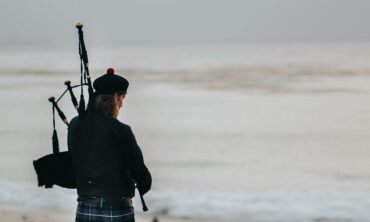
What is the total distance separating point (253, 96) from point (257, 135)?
58.9ft

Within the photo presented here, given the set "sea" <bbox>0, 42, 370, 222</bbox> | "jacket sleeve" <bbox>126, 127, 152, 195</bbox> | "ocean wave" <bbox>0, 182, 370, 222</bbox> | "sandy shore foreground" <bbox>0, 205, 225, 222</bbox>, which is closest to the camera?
"jacket sleeve" <bbox>126, 127, 152, 195</bbox>

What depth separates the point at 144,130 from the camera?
22422 millimetres

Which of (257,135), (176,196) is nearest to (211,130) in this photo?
(257,135)

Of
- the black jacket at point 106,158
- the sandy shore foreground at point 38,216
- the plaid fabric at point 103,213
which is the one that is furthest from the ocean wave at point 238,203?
the black jacket at point 106,158

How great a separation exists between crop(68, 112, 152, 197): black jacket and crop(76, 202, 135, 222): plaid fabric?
9 cm

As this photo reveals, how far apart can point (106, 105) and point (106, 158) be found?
1.02 ft

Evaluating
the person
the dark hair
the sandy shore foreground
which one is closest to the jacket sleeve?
the person

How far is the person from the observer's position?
15.6ft

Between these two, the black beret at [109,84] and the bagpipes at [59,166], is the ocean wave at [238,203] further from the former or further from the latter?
the black beret at [109,84]

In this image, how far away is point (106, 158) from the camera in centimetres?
481

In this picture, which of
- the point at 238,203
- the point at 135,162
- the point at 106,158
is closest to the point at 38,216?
the point at 238,203

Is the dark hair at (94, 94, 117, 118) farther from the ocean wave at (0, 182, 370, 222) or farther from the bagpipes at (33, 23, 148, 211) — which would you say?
the ocean wave at (0, 182, 370, 222)

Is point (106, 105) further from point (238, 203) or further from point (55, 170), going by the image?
point (238, 203)

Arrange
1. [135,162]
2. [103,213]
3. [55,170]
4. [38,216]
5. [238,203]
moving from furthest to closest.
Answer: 1. [238,203]
2. [38,216]
3. [55,170]
4. [103,213]
5. [135,162]
